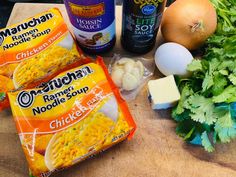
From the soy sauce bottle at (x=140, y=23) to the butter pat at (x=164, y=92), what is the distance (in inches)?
5.7

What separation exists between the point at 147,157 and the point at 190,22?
1.24ft

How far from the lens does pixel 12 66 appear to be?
69 centimetres

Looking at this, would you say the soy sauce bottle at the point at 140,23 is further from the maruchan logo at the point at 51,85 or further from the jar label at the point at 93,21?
the maruchan logo at the point at 51,85

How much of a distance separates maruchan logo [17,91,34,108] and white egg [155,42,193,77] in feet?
1.17

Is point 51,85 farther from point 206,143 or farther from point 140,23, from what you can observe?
point 206,143

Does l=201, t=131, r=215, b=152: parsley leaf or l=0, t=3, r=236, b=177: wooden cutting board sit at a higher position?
l=201, t=131, r=215, b=152: parsley leaf

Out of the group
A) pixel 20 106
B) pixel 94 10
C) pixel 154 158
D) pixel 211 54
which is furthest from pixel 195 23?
pixel 20 106

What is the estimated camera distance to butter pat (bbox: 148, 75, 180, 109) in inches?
25.9

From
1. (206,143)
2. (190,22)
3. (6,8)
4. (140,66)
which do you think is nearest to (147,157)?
(206,143)

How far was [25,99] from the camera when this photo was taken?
61 cm

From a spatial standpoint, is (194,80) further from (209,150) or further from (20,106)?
(20,106)

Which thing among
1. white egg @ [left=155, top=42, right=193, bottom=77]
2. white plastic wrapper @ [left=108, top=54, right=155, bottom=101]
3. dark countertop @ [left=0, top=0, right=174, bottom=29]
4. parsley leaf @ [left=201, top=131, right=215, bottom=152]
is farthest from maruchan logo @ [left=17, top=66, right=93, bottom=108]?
dark countertop @ [left=0, top=0, right=174, bottom=29]

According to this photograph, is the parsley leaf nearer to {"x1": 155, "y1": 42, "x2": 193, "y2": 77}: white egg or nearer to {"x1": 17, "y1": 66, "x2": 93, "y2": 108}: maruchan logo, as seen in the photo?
{"x1": 155, "y1": 42, "x2": 193, "y2": 77}: white egg

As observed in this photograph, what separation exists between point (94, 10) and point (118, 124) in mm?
288
